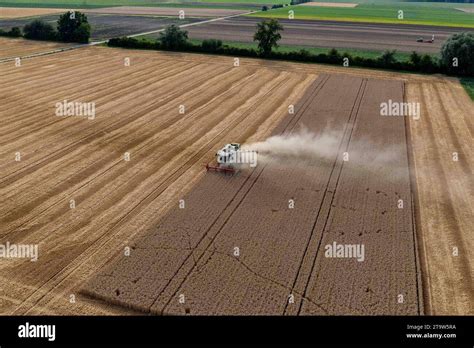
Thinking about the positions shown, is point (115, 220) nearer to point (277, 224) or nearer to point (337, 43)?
point (277, 224)

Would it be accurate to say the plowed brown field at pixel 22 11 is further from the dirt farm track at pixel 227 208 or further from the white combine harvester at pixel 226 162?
the white combine harvester at pixel 226 162

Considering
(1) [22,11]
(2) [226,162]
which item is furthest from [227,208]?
(1) [22,11]

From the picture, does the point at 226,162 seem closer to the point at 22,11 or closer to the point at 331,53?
the point at 331,53

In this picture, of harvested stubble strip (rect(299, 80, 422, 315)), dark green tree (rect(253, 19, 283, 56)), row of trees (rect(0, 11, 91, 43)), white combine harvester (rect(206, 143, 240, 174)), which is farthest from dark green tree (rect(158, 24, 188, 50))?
white combine harvester (rect(206, 143, 240, 174))

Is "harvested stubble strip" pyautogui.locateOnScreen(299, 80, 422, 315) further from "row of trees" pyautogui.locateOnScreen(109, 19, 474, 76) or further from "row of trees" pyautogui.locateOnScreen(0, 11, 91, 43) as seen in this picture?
"row of trees" pyautogui.locateOnScreen(0, 11, 91, 43)

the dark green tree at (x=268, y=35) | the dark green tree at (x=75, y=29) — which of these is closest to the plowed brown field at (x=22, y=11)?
the dark green tree at (x=75, y=29)
